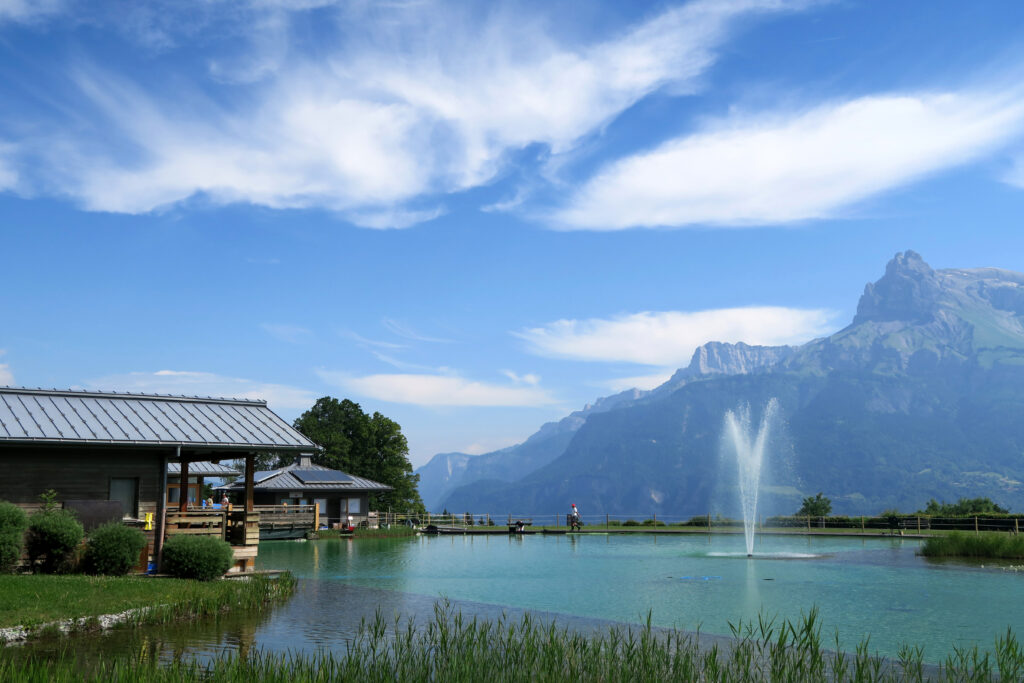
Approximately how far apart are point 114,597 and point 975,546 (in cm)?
3762

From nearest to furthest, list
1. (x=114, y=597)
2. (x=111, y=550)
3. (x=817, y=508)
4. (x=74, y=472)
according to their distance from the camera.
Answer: (x=114, y=597), (x=111, y=550), (x=74, y=472), (x=817, y=508)

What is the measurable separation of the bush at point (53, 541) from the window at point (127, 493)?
3.10 metres

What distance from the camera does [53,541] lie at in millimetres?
22047

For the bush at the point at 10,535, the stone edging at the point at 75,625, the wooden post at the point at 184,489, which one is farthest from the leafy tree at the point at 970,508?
the bush at the point at 10,535

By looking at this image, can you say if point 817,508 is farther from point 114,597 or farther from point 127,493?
point 114,597

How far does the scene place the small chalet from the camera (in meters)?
64.4

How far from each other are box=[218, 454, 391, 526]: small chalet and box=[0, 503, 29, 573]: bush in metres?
42.6

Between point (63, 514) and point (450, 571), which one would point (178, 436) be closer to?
point (63, 514)

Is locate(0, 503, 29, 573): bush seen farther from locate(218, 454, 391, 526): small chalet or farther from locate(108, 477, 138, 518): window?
locate(218, 454, 391, 526): small chalet

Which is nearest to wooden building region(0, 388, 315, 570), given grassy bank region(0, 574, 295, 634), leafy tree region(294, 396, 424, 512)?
grassy bank region(0, 574, 295, 634)

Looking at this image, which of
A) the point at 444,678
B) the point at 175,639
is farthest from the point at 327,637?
the point at 444,678

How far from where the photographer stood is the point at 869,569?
34.6m

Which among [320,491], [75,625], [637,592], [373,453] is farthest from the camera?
[373,453]

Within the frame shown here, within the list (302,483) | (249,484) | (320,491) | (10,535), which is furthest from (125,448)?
(320,491)
